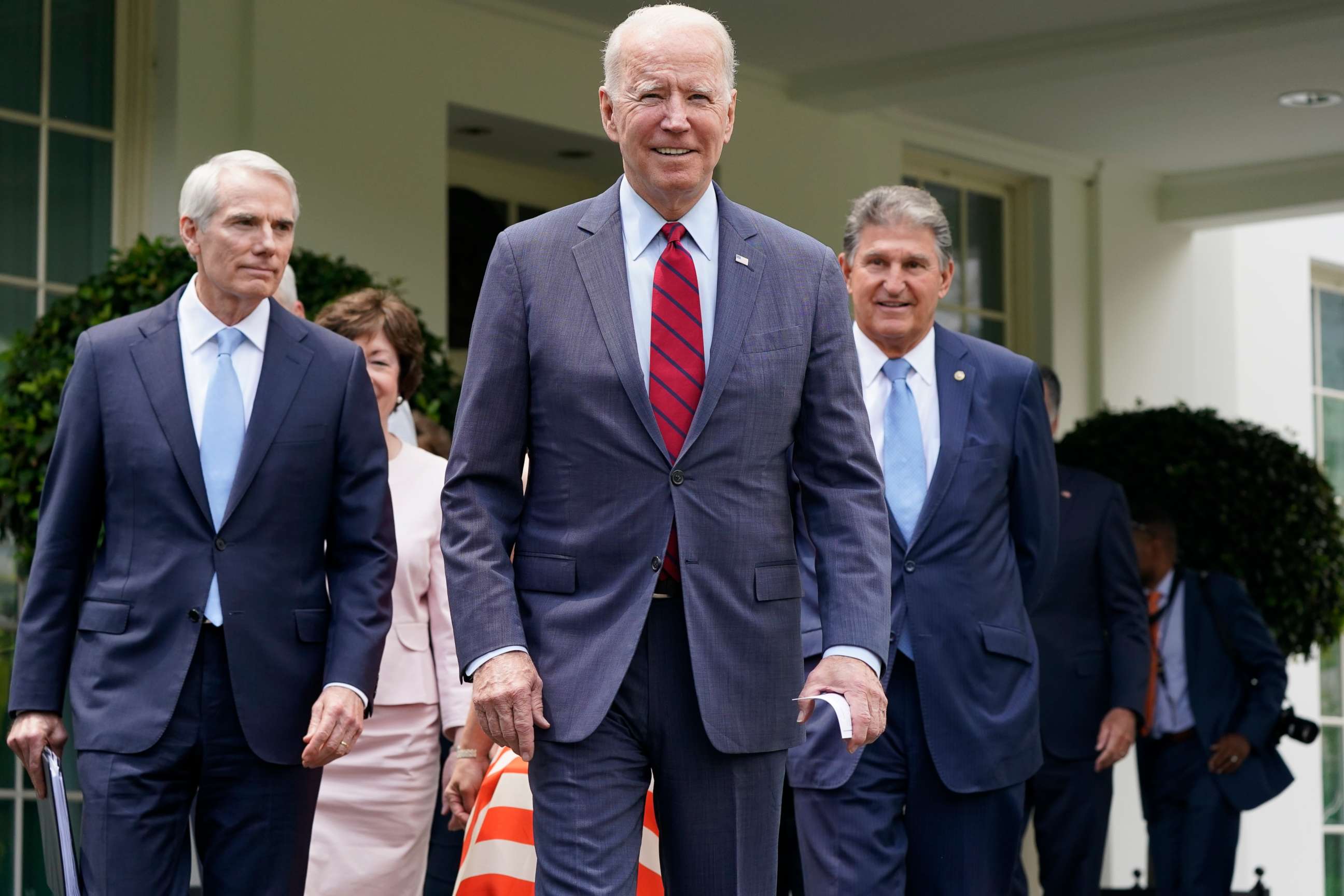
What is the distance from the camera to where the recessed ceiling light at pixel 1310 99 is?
9773 mm

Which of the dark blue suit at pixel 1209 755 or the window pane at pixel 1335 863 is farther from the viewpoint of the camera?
the window pane at pixel 1335 863

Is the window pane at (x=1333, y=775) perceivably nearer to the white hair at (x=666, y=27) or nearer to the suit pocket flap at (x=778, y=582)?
the suit pocket flap at (x=778, y=582)

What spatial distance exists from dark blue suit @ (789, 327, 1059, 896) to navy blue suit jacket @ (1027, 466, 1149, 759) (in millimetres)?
2434

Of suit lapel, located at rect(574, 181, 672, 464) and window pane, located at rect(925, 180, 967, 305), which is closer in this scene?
suit lapel, located at rect(574, 181, 672, 464)

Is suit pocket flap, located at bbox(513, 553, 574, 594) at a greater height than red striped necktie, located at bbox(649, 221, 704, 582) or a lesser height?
lesser

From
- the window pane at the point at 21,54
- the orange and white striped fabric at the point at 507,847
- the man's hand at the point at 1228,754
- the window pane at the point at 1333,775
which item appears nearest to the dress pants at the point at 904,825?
the orange and white striped fabric at the point at 507,847

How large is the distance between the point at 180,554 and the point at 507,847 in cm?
97

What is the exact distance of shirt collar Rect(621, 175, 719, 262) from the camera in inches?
129

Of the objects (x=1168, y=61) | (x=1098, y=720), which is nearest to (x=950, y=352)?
(x=1098, y=720)

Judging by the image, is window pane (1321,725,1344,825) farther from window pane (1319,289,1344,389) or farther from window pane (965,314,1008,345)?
window pane (965,314,1008,345)

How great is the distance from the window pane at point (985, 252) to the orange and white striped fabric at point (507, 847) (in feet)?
25.2

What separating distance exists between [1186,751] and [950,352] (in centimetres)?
394

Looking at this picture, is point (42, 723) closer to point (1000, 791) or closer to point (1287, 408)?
point (1000, 791)

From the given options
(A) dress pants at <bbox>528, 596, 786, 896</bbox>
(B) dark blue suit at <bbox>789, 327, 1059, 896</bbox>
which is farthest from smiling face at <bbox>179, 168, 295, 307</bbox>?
(B) dark blue suit at <bbox>789, 327, 1059, 896</bbox>
